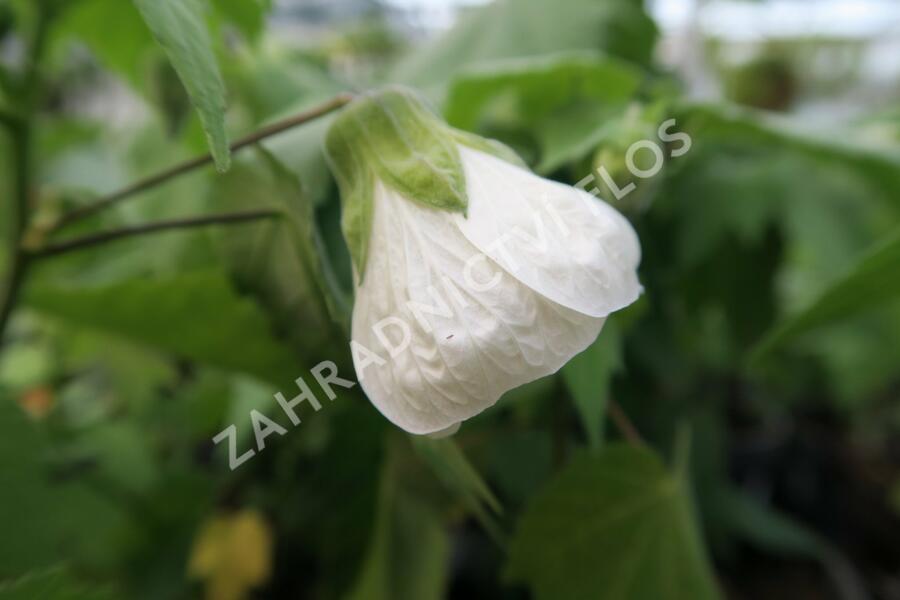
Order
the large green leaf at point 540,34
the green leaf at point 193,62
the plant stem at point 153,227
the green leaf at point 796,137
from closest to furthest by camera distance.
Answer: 1. the green leaf at point 193,62
2. the plant stem at point 153,227
3. the green leaf at point 796,137
4. the large green leaf at point 540,34

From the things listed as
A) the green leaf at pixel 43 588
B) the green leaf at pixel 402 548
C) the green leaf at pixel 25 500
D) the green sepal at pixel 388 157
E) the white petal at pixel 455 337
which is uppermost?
the green sepal at pixel 388 157

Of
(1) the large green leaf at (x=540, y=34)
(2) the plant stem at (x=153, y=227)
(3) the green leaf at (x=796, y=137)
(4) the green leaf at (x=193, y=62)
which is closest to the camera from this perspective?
(4) the green leaf at (x=193, y=62)

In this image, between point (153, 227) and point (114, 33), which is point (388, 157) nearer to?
point (153, 227)

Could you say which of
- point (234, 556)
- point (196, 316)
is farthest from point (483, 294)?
point (234, 556)

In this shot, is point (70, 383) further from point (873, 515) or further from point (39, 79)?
point (873, 515)

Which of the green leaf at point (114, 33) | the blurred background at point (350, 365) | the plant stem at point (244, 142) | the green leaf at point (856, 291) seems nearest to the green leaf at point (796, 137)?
the blurred background at point (350, 365)

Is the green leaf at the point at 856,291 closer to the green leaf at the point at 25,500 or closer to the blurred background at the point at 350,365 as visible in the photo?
the blurred background at the point at 350,365
